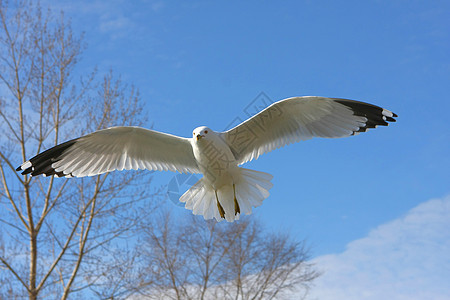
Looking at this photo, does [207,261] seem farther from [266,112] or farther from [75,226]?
[266,112]

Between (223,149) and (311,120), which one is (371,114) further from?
(223,149)

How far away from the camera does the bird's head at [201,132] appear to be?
3.82 meters

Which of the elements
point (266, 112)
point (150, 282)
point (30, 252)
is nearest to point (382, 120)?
point (266, 112)

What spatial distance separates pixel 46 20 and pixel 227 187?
19.3ft

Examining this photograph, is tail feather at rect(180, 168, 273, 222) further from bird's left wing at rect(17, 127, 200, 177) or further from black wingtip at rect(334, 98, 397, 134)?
black wingtip at rect(334, 98, 397, 134)

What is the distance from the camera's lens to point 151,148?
453 centimetres

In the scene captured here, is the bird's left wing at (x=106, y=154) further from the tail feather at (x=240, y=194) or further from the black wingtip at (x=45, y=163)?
the tail feather at (x=240, y=194)

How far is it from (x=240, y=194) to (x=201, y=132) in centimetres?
80

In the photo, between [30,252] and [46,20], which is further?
[46,20]

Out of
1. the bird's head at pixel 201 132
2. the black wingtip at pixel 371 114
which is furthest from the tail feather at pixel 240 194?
the black wingtip at pixel 371 114

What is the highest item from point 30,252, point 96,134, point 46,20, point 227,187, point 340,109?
point 46,20

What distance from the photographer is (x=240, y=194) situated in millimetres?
4344

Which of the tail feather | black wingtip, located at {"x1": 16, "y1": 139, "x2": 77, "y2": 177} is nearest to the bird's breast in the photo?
the tail feather

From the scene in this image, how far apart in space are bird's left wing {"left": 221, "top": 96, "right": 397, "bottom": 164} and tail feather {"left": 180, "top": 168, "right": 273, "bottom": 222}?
31cm
